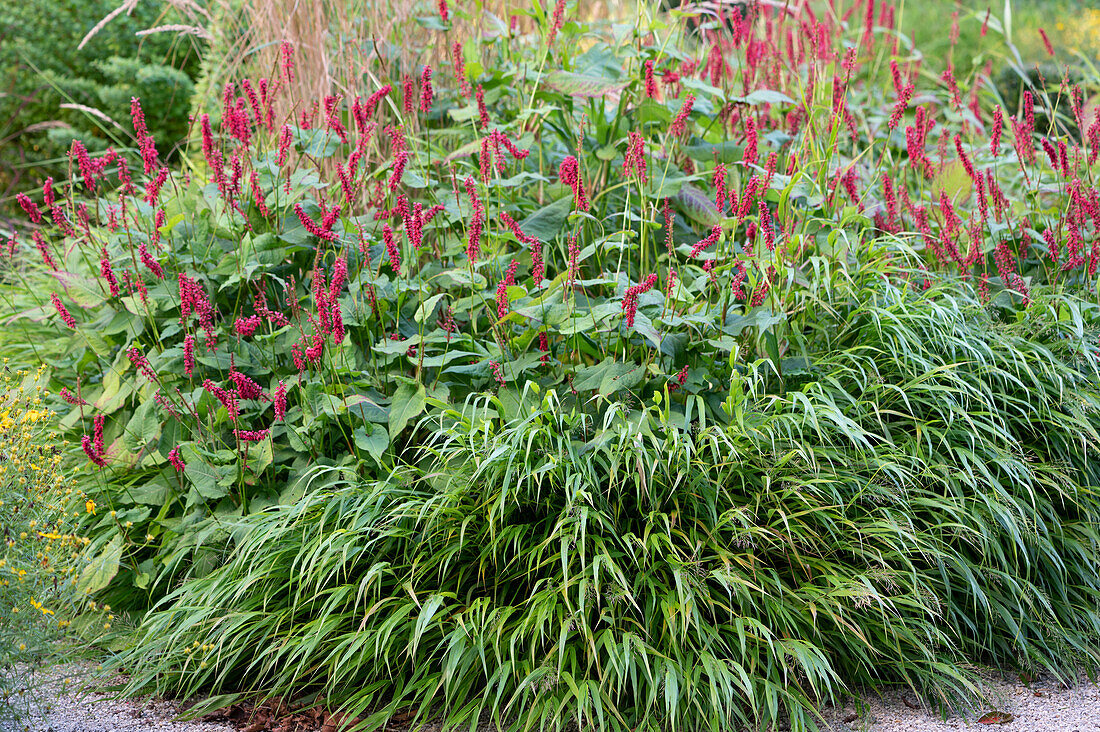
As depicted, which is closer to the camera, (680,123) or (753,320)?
(753,320)

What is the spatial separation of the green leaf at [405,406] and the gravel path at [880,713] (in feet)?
2.75

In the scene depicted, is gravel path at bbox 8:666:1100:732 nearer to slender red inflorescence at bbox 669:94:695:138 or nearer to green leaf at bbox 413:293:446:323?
green leaf at bbox 413:293:446:323

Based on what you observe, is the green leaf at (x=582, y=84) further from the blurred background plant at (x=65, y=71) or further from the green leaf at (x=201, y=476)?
the blurred background plant at (x=65, y=71)

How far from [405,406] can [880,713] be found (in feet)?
4.75

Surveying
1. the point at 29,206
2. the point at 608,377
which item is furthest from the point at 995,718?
the point at 29,206

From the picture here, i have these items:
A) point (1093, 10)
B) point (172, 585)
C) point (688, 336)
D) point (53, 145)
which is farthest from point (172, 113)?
point (1093, 10)

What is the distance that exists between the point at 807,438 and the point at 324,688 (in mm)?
1423

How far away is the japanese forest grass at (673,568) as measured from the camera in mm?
2066

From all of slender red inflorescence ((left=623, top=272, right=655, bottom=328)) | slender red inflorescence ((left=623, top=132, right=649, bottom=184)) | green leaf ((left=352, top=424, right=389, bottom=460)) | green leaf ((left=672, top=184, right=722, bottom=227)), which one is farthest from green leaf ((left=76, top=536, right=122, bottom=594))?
green leaf ((left=672, top=184, right=722, bottom=227))

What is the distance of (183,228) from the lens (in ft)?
9.82

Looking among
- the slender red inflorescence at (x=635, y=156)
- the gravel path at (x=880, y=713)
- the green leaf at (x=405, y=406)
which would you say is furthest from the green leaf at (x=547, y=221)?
the gravel path at (x=880, y=713)

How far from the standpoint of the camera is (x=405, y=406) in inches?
96.3

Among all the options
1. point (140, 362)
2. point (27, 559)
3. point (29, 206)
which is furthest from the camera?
point (29, 206)

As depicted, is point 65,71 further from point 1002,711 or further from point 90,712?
point 1002,711
